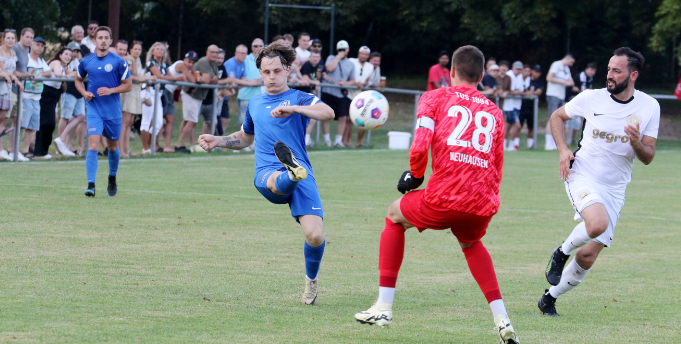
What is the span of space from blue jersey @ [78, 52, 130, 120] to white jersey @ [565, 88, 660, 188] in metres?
7.10

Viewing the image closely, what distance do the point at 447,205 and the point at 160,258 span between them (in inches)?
134

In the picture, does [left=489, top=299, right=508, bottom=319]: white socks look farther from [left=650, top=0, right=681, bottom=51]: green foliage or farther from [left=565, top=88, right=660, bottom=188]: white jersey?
[left=650, top=0, right=681, bottom=51]: green foliage

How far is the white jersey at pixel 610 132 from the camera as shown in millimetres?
6672

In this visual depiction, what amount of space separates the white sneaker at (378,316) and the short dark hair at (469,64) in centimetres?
147

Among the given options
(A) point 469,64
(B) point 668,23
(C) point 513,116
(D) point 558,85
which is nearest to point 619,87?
(A) point 469,64

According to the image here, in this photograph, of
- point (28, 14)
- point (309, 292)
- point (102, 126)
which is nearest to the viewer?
point (309, 292)

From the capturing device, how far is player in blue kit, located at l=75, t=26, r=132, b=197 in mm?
11734

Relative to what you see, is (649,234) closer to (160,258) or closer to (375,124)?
(375,124)

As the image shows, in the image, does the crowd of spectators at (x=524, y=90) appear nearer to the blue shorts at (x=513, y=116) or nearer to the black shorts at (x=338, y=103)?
the blue shorts at (x=513, y=116)

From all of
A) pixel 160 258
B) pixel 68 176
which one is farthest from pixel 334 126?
pixel 160 258

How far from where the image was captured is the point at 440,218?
17.1 ft

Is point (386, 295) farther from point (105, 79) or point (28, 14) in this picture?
point (28, 14)

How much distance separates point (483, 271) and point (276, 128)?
2010 mm

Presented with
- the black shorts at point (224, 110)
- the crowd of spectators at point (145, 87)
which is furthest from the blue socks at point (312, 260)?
the black shorts at point (224, 110)
